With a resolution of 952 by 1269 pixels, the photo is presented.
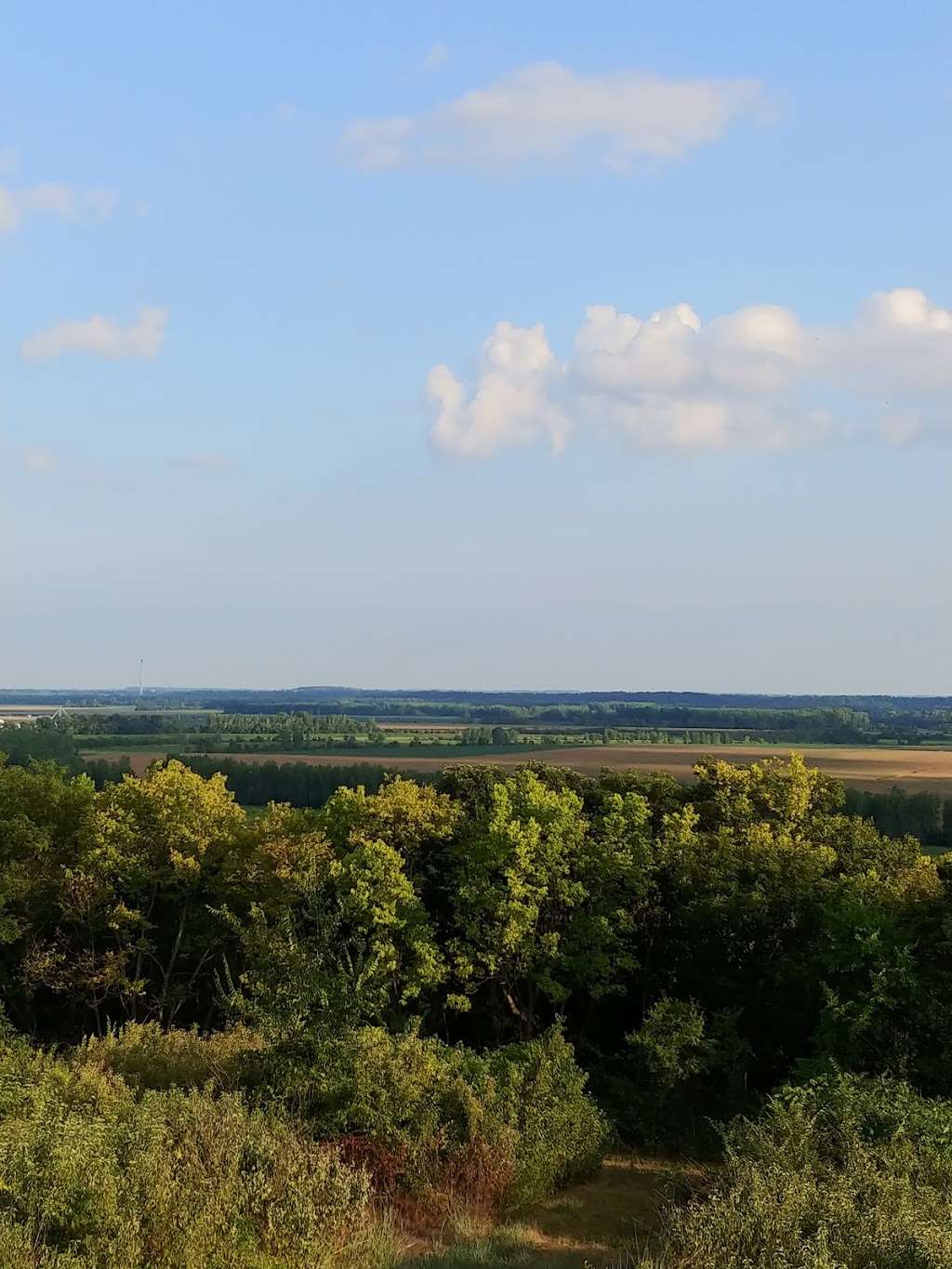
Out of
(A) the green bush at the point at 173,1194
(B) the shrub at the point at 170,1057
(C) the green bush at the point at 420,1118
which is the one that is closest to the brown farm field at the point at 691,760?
(B) the shrub at the point at 170,1057

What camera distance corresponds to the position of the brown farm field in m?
100

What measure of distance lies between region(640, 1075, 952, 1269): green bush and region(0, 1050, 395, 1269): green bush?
5119 millimetres

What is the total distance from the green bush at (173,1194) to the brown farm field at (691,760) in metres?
75.6

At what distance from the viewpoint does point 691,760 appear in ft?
413

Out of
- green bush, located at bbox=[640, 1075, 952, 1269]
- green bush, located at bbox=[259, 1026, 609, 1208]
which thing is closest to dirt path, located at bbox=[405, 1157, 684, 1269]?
green bush, located at bbox=[259, 1026, 609, 1208]

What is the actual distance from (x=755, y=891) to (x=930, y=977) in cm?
576

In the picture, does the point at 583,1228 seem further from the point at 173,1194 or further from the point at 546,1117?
the point at 173,1194

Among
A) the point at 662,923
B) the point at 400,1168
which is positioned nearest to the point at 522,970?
the point at 662,923

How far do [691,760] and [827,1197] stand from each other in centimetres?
11153

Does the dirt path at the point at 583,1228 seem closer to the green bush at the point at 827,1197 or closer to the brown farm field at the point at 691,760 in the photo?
the green bush at the point at 827,1197

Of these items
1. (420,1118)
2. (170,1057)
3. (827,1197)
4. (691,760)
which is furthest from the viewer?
(691,760)

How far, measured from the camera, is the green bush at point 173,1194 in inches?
606

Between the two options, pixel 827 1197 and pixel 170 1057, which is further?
pixel 170 1057

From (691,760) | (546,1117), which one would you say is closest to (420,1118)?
(546,1117)
